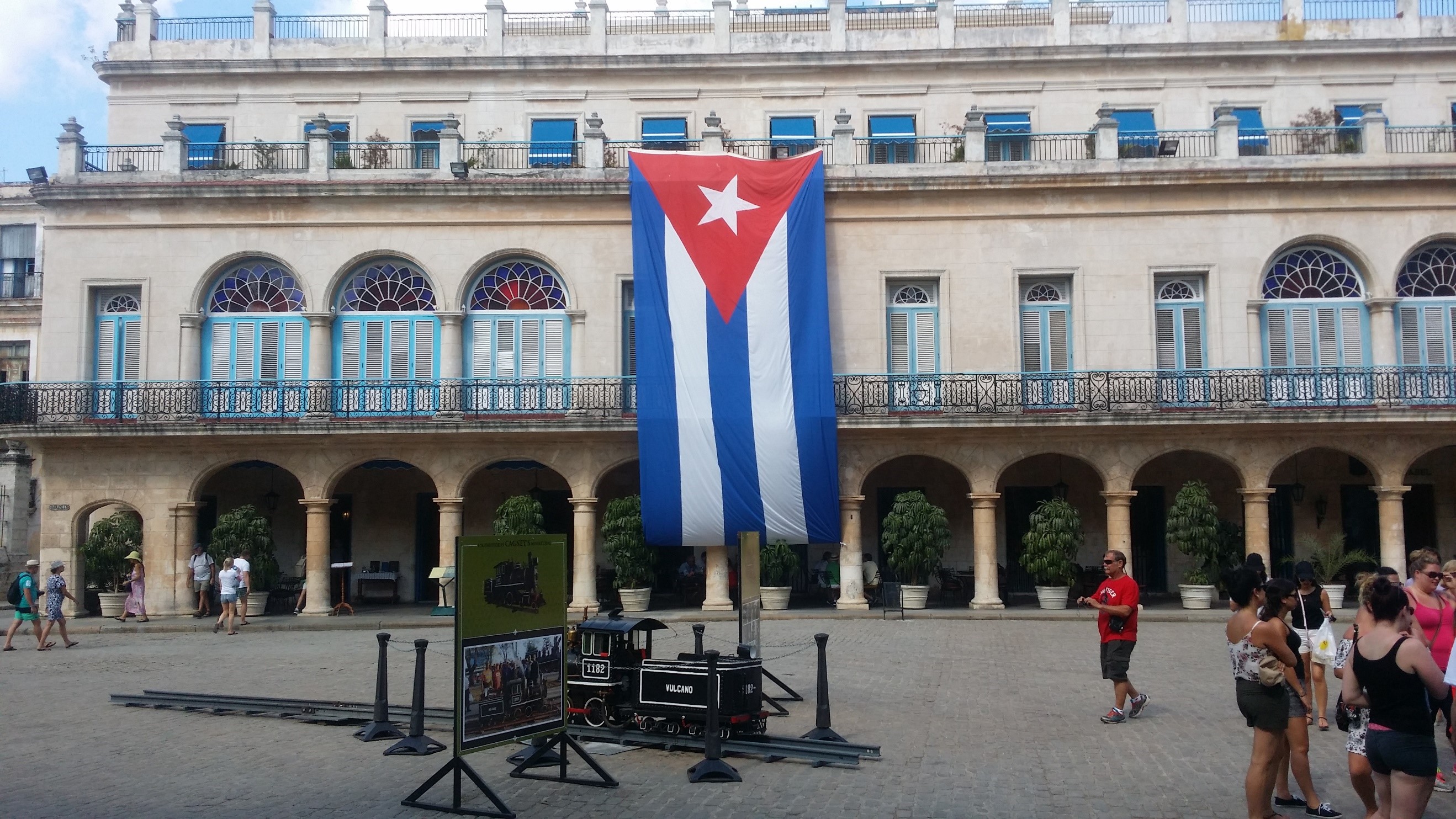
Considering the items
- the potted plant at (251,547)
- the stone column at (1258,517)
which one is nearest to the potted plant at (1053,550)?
the stone column at (1258,517)

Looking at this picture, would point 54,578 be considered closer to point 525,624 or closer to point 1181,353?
point 525,624

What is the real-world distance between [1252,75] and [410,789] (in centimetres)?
2616

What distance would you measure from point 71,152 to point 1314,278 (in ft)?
86.1

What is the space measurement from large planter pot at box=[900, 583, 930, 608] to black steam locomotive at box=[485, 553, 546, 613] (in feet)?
52.2

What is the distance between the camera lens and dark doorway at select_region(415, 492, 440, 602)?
27656mm

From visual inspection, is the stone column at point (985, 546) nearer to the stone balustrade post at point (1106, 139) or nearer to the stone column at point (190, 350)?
the stone balustrade post at point (1106, 139)

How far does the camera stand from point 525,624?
8.62 metres

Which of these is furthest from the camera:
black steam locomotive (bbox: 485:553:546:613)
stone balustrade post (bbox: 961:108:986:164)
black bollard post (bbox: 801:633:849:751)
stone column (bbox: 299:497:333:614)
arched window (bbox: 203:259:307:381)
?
arched window (bbox: 203:259:307:381)

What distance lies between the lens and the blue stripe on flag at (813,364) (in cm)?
2355

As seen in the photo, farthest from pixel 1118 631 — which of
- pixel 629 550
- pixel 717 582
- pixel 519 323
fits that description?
pixel 519 323

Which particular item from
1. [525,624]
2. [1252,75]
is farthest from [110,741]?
[1252,75]

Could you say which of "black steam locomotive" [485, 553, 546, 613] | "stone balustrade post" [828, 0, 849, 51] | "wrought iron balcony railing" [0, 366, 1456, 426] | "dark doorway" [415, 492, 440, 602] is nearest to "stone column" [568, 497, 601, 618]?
"wrought iron balcony railing" [0, 366, 1456, 426]

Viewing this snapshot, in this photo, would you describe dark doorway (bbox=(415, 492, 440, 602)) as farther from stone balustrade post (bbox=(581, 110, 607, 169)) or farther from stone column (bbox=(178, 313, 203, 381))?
stone balustrade post (bbox=(581, 110, 607, 169))

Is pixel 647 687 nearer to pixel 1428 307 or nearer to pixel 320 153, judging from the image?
pixel 320 153
